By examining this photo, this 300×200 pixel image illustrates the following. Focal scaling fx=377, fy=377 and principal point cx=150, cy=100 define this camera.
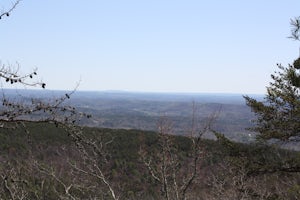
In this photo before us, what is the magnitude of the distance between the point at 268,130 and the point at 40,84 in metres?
8.69

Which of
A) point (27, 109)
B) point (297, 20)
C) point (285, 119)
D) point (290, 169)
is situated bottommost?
point (290, 169)

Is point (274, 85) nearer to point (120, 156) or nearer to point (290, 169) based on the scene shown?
point (290, 169)

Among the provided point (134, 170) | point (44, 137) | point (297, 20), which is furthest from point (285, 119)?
point (44, 137)

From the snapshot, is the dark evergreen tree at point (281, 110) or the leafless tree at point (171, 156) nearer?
the leafless tree at point (171, 156)

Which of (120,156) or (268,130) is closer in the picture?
(268,130)

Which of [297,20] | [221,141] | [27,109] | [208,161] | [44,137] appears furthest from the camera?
[44,137]

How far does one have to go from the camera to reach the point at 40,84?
3.30 m

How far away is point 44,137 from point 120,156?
12343 millimetres

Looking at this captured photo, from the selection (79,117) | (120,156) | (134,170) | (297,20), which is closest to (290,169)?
(297,20)

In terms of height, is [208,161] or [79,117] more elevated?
[79,117]

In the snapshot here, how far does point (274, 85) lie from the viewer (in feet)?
36.2

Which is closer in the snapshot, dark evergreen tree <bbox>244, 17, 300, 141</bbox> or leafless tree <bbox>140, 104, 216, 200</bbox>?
leafless tree <bbox>140, 104, 216, 200</bbox>

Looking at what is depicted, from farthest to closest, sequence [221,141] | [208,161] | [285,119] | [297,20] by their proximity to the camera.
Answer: [208,161]
[221,141]
[285,119]
[297,20]

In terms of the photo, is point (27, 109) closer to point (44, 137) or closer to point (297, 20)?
point (297, 20)
